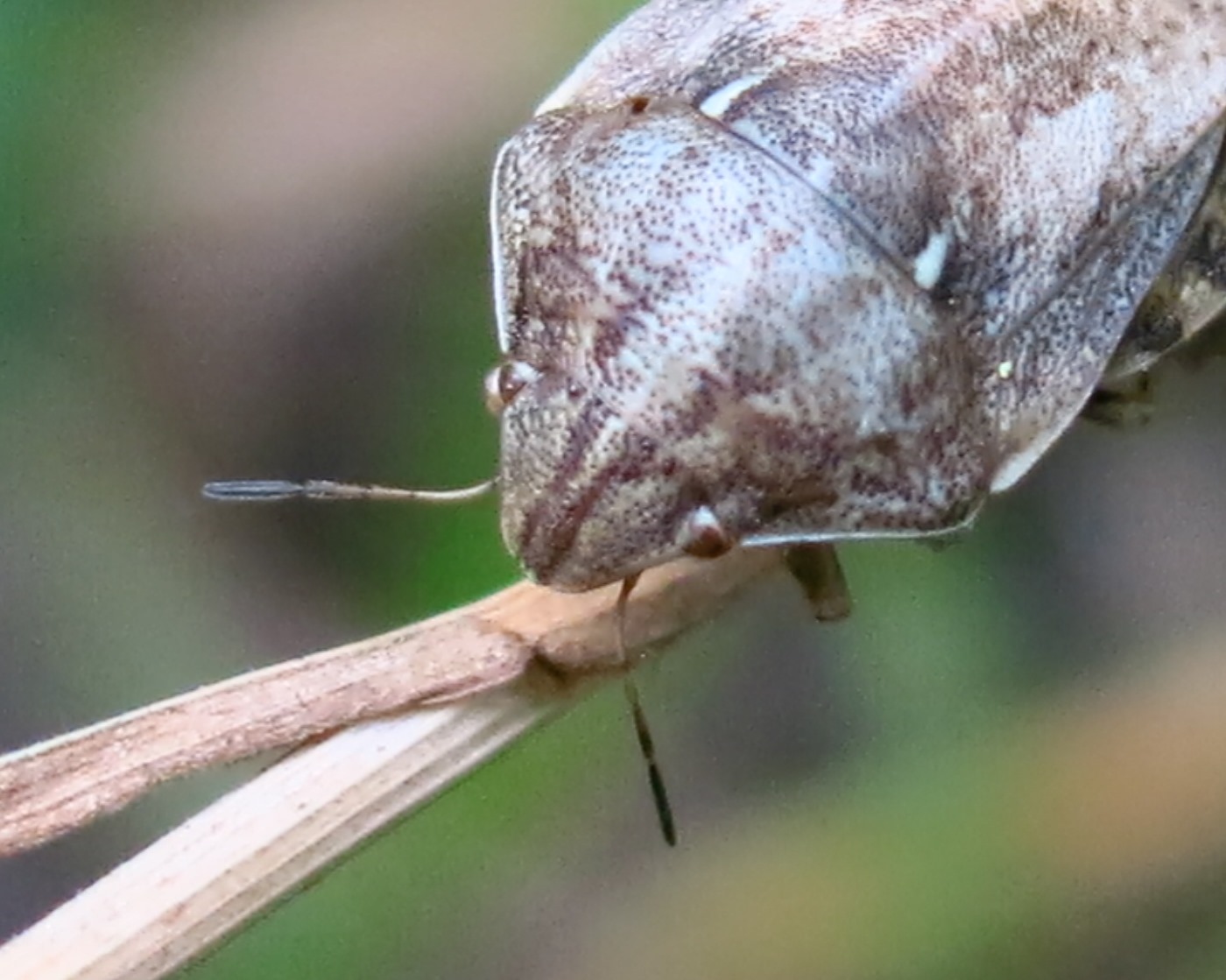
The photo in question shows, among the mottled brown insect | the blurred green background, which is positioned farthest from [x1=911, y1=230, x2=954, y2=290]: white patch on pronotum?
the blurred green background

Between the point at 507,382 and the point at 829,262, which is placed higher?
the point at 829,262

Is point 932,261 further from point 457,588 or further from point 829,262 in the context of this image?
point 457,588

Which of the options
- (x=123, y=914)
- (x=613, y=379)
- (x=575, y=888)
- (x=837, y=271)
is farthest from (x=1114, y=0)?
(x=575, y=888)

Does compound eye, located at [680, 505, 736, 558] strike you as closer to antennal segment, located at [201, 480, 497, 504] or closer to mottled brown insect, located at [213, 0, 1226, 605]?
mottled brown insect, located at [213, 0, 1226, 605]

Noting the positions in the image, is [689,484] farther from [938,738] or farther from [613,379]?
[938,738]

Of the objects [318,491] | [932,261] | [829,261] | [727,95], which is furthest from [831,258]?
[318,491]

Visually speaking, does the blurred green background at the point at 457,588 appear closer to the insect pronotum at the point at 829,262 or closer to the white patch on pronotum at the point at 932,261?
the insect pronotum at the point at 829,262

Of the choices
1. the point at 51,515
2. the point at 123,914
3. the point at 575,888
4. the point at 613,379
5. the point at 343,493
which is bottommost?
the point at 575,888
